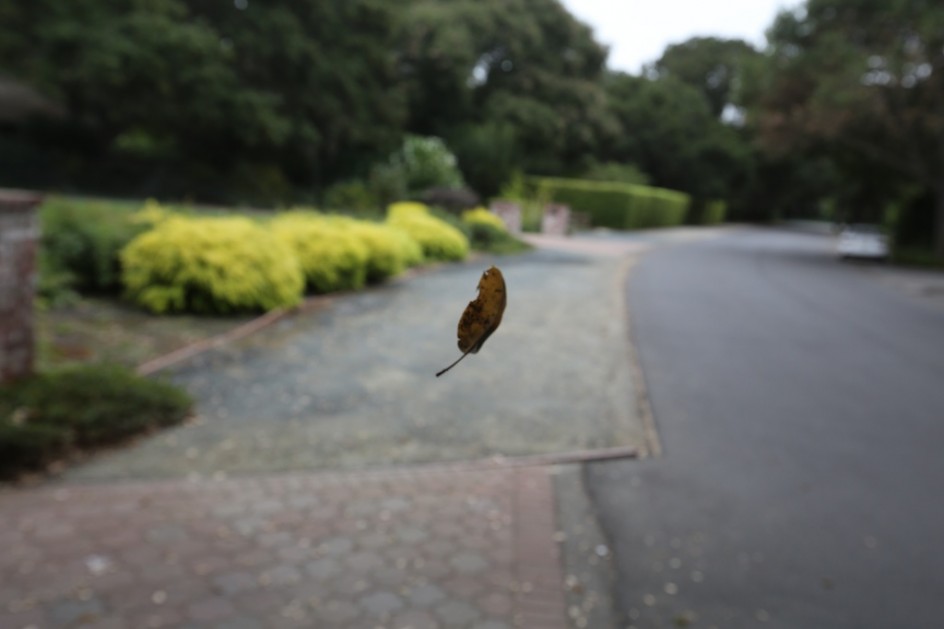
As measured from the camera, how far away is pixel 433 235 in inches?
162

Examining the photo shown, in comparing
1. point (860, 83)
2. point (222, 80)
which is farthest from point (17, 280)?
point (860, 83)

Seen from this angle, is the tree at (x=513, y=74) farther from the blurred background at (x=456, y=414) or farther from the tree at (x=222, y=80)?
the tree at (x=222, y=80)

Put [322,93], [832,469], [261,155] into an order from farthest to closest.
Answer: [261,155] → [322,93] → [832,469]

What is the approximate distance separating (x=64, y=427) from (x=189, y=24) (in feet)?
54.5

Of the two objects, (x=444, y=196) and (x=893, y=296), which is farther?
(x=893, y=296)

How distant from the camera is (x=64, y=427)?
4695 mm

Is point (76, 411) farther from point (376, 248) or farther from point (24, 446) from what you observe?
point (376, 248)

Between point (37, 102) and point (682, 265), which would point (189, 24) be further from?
point (682, 265)

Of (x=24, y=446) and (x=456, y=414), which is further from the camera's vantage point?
(x=456, y=414)

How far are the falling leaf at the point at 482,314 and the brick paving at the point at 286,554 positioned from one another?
317cm

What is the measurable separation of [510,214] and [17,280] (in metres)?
4.34

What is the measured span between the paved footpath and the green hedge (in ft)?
4.52

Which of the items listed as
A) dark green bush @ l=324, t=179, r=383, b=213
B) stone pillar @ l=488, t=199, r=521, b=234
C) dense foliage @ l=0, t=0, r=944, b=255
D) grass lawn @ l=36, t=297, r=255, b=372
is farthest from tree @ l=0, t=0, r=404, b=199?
stone pillar @ l=488, t=199, r=521, b=234

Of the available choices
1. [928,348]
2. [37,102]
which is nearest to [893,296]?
[928,348]
